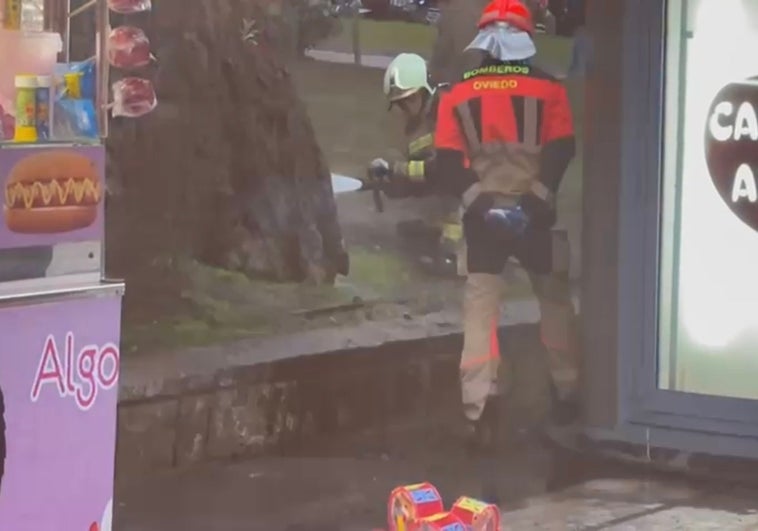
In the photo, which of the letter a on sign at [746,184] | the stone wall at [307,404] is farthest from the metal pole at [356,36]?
the letter a on sign at [746,184]

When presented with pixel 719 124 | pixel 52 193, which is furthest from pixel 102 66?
pixel 719 124

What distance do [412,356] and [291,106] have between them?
92 cm

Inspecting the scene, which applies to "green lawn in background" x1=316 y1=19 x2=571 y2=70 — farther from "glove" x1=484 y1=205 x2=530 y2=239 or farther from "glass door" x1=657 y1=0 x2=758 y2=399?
"glass door" x1=657 y1=0 x2=758 y2=399

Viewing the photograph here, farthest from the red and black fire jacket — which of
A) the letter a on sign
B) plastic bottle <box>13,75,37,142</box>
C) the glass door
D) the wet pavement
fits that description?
plastic bottle <box>13,75,37,142</box>

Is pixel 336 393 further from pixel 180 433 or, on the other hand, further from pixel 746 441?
pixel 746 441

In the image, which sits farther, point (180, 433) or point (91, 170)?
point (180, 433)

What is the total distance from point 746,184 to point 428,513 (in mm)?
1726

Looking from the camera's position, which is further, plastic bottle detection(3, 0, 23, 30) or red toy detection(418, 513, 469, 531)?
red toy detection(418, 513, 469, 531)

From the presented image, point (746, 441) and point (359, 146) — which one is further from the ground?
point (359, 146)

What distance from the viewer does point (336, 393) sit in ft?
12.5

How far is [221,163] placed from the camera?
3.51 meters

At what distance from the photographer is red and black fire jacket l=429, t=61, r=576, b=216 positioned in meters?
4.08

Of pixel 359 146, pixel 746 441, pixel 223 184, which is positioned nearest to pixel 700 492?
→ pixel 746 441

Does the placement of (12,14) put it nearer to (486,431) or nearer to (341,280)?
(341,280)
